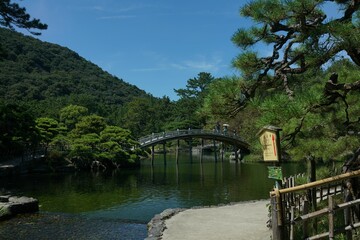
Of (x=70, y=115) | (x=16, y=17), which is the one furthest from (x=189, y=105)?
(x=16, y=17)

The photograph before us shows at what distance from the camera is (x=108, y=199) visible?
546 inches

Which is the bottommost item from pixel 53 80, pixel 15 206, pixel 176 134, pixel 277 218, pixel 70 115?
pixel 15 206

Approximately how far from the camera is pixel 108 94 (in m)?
85.8

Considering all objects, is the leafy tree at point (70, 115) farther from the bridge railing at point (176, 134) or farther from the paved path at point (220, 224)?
the paved path at point (220, 224)

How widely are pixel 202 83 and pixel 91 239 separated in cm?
5807

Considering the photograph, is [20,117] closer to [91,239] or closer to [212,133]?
[91,239]

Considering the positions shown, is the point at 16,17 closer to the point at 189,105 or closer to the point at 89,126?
the point at 89,126

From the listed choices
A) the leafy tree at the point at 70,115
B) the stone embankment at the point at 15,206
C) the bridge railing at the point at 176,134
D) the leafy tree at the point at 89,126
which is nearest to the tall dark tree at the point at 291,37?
the stone embankment at the point at 15,206

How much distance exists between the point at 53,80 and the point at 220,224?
66628mm

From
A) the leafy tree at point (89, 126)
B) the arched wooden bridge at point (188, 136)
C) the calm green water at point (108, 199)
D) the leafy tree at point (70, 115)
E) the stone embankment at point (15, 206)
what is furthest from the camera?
the leafy tree at point (70, 115)

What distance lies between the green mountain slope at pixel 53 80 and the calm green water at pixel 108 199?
737 inches

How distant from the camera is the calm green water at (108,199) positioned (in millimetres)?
8609

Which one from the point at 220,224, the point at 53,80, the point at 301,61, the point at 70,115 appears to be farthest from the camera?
the point at 53,80

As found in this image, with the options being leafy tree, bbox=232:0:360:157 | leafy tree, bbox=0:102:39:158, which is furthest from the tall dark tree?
leafy tree, bbox=0:102:39:158
